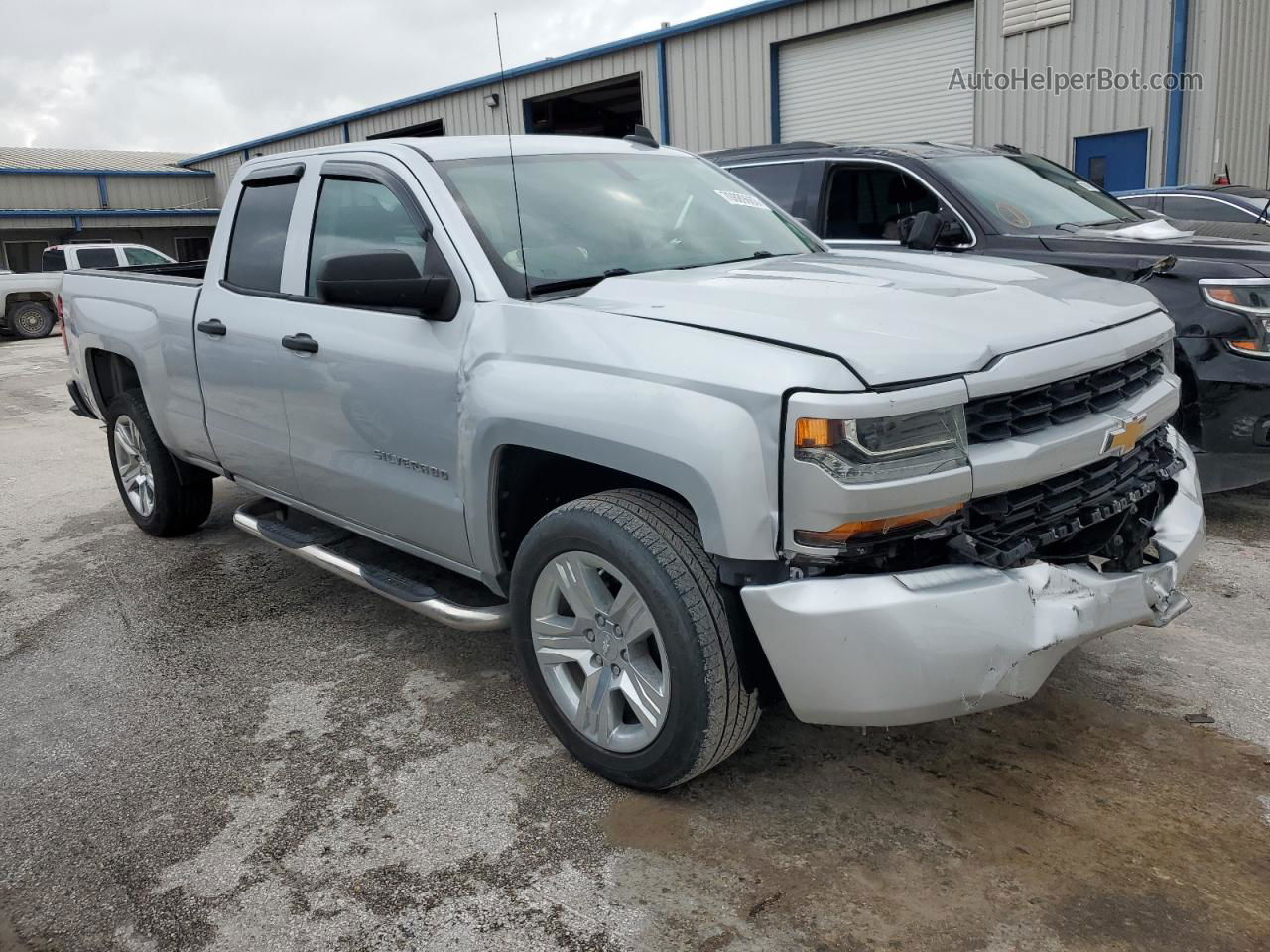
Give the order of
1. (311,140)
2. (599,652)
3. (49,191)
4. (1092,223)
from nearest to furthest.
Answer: (599,652) < (1092,223) < (311,140) < (49,191)

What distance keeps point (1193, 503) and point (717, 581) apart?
5.13 feet

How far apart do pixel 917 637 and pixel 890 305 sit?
0.90 m

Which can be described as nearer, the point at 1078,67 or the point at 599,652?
the point at 599,652

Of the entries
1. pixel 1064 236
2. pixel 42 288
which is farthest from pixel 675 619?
pixel 42 288

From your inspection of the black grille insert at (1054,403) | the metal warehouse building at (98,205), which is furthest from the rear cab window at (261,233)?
the metal warehouse building at (98,205)

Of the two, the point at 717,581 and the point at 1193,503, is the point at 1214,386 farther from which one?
the point at 717,581

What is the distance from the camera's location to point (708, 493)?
2.43 m

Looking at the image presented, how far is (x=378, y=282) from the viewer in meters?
3.00

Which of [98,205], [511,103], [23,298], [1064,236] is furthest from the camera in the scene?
[98,205]

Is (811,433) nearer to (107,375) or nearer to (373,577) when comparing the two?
(373,577)

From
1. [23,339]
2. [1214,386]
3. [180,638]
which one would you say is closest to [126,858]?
[180,638]

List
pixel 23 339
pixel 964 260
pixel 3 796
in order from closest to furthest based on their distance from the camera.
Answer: pixel 3 796 → pixel 964 260 → pixel 23 339

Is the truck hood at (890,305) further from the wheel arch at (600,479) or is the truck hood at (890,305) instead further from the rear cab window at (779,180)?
the rear cab window at (779,180)

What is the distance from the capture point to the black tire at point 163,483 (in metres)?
5.22
